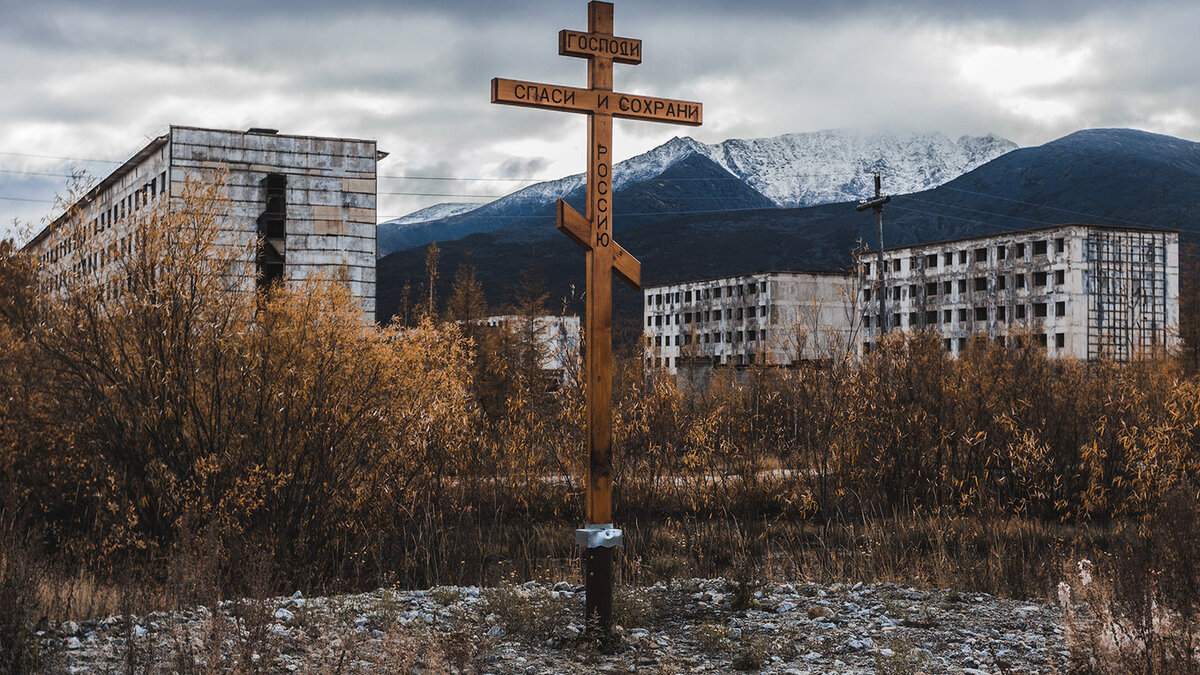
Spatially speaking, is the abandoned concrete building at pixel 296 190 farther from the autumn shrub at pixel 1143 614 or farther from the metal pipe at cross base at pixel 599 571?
the autumn shrub at pixel 1143 614

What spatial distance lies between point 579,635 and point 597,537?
81 centimetres

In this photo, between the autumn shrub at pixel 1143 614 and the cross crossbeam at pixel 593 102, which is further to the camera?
the cross crossbeam at pixel 593 102

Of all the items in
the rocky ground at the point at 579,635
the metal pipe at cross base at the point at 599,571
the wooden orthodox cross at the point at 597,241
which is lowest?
the rocky ground at the point at 579,635

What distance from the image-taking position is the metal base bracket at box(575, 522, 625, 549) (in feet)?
23.8

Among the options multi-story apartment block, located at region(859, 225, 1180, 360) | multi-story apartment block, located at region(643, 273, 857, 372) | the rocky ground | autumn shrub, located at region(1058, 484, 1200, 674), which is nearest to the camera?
autumn shrub, located at region(1058, 484, 1200, 674)

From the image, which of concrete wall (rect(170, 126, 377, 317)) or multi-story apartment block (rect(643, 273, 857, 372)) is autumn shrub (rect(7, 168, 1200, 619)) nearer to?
concrete wall (rect(170, 126, 377, 317))

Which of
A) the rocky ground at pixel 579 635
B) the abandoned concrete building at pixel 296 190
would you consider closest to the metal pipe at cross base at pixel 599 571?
the rocky ground at pixel 579 635

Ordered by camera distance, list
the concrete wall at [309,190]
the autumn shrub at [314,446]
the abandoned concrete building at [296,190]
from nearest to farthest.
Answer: the autumn shrub at [314,446] < the abandoned concrete building at [296,190] < the concrete wall at [309,190]

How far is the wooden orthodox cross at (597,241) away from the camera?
288 inches

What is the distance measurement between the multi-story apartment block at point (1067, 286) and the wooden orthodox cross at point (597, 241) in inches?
2528

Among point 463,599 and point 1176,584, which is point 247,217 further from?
point 1176,584

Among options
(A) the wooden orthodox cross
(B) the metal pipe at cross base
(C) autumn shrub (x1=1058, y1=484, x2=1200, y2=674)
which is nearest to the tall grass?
(C) autumn shrub (x1=1058, y1=484, x2=1200, y2=674)

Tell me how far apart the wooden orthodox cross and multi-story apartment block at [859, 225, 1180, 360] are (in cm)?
6422

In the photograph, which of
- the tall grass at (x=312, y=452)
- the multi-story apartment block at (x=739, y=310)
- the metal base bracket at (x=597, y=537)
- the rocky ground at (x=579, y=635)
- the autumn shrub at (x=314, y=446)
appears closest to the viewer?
the rocky ground at (x=579, y=635)
